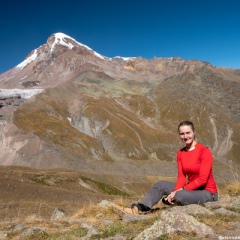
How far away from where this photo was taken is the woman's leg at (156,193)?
9.31m

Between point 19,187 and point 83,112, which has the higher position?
point 83,112

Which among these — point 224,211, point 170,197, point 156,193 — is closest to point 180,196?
point 170,197

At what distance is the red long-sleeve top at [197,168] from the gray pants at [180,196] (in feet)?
0.65

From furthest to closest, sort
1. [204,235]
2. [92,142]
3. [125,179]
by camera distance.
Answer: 1. [92,142]
2. [125,179]
3. [204,235]

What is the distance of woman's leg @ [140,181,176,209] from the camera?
9.31 m

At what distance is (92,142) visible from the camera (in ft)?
447

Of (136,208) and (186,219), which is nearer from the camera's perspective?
(186,219)

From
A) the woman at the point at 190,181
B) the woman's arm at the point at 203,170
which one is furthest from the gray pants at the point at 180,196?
the woman's arm at the point at 203,170

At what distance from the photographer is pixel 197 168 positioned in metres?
9.14

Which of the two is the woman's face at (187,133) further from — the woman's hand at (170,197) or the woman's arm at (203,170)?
the woman's hand at (170,197)

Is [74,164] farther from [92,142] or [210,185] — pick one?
[210,185]

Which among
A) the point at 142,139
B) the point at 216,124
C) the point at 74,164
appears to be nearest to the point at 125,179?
the point at 74,164

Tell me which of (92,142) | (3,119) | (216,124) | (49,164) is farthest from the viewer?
(216,124)

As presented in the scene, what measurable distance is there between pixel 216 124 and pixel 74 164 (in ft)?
375
